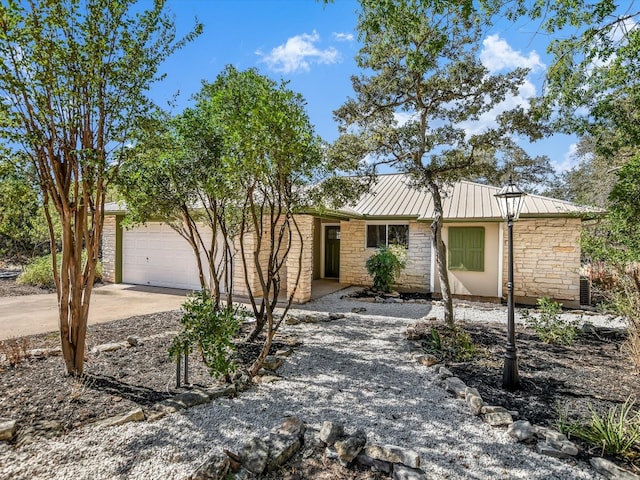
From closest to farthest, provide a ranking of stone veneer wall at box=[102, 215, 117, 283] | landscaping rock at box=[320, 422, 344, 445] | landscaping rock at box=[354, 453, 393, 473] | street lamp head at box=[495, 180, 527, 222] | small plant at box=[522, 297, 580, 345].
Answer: landscaping rock at box=[354, 453, 393, 473]
landscaping rock at box=[320, 422, 344, 445]
street lamp head at box=[495, 180, 527, 222]
small plant at box=[522, 297, 580, 345]
stone veneer wall at box=[102, 215, 117, 283]

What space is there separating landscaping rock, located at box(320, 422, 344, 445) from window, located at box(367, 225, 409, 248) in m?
8.62

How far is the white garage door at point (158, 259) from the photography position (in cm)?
1098

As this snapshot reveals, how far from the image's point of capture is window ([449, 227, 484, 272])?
1043cm

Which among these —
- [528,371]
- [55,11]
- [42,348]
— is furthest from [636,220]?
[42,348]

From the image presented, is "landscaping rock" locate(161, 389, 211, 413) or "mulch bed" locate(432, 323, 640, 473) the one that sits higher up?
"landscaping rock" locate(161, 389, 211, 413)

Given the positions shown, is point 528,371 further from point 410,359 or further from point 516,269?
point 516,269

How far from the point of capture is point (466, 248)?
10.6 metres

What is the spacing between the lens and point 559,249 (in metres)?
9.58

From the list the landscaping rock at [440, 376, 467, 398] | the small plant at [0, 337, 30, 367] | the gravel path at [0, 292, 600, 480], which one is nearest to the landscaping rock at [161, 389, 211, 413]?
the gravel path at [0, 292, 600, 480]

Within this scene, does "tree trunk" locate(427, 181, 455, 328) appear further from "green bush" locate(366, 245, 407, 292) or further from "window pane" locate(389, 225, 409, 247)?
"window pane" locate(389, 225, 409, 247)

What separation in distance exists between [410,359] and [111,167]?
181 inches

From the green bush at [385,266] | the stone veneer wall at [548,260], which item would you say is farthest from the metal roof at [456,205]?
the green bush at [385,266]

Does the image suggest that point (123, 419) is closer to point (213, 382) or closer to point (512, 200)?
point (213, 382)

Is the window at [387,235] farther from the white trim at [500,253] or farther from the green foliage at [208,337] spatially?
the green foliage at [208,337]
